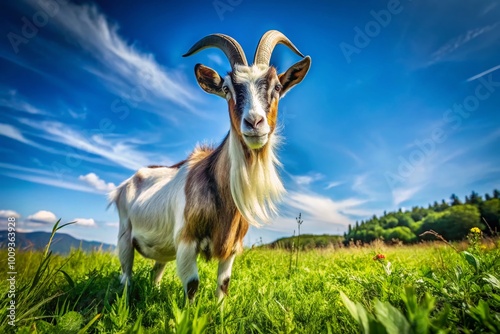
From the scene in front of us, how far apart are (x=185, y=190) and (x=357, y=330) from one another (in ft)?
8.05

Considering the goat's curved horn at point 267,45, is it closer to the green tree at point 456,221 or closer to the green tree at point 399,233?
the green tree at point 456,221

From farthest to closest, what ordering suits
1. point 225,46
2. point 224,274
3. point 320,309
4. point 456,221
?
point 456,221
point 225,46
point 224,274
point 320,309

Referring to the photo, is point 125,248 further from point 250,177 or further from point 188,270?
point 250,177

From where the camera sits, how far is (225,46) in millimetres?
3926

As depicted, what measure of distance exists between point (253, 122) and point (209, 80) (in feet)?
4.32

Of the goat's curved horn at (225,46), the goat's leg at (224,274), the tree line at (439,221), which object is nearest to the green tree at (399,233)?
the tree line at (439,221)

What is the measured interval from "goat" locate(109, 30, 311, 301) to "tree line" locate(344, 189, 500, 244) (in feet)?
100.0

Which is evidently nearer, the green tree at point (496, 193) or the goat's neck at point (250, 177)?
the goat's neck at point (250, 177)

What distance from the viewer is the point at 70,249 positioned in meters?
7.09

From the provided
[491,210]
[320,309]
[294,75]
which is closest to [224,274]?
[320,309]

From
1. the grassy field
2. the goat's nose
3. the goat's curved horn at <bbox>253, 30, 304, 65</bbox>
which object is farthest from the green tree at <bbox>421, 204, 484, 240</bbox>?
the goat's nose

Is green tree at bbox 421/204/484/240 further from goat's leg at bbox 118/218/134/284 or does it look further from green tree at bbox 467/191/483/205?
goat's leg at bbox 118/218/134/284

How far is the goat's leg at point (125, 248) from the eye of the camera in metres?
4.54

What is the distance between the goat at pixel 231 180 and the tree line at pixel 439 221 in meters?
30.5
